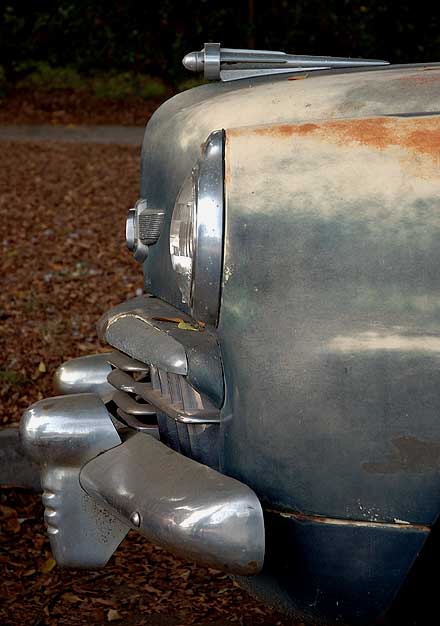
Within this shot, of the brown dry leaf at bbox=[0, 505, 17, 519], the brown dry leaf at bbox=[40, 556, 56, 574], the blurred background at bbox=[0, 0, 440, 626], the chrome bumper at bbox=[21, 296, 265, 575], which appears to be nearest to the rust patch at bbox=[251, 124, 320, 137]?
Result: the chrome bumper at bbox=[21, 296, 265, 575]

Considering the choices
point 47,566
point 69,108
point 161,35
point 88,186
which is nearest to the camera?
point 47,566

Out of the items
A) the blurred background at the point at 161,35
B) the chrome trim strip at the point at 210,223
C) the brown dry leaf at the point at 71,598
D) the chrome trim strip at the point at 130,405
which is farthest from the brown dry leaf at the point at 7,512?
the blurred background at the point at 161,35

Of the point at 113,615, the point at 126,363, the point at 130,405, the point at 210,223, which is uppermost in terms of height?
the point at 210,223

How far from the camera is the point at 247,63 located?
9.28 ft

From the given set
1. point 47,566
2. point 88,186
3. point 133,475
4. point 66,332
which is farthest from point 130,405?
point 88,186

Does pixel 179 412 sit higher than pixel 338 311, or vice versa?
pixel 338 311

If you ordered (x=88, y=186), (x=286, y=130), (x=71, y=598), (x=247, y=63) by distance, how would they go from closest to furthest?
1. (x=286, y=130)
2. (x=247, y=63)
3. (x=71, y=598)
4. (x=88, y=186)

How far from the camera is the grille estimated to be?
2139 millimetres

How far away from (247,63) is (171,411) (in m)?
1.15

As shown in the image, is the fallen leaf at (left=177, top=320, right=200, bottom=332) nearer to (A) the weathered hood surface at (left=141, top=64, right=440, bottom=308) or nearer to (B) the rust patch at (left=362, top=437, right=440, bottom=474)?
→ (A) the weathered hood surface at (left=141, top=64, right=440, bottom=308)

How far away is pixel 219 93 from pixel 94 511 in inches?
44.2

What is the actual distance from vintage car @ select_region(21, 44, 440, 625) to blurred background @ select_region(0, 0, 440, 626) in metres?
0.96

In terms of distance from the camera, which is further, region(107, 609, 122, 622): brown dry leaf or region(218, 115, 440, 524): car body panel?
region(107, 609, 122, 622): brown dry leaf

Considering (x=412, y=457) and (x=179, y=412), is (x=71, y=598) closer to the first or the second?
(x=179, y=412)
